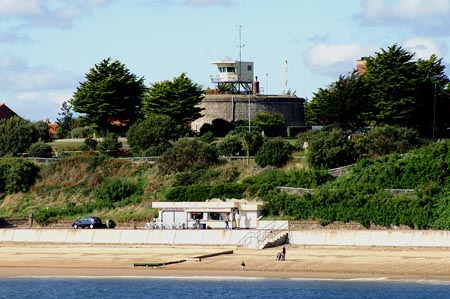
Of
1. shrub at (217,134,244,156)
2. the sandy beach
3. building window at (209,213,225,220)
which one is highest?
shrub at (217,134,244,156)

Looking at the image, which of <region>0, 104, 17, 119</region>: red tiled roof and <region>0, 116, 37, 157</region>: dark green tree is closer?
<region>0, 116, 37, 157</region>: dark green tree

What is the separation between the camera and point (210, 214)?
81.0 meters

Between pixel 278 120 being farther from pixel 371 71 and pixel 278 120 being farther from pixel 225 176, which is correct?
pixel 225 176

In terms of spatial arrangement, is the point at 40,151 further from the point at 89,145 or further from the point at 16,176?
the point at 16,176

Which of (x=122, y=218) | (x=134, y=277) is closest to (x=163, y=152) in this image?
(x=122, y=218)

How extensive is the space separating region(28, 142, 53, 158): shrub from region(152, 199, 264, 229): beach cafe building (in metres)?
25.7

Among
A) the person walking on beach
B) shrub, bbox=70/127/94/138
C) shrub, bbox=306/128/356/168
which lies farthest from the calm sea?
shrub, bbox=70/127/94/138

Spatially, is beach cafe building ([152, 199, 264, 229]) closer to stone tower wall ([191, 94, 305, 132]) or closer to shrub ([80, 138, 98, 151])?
shrub ([80, 138, 98, 151])

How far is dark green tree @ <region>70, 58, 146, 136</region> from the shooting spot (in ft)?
380

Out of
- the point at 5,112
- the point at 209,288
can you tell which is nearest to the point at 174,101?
the point at 5,112

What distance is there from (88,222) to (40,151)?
2432 centimetres

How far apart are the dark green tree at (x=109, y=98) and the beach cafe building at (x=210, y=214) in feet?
115

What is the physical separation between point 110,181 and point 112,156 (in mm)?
8720

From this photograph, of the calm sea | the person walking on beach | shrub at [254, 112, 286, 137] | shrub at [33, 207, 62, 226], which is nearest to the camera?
the calm sea
